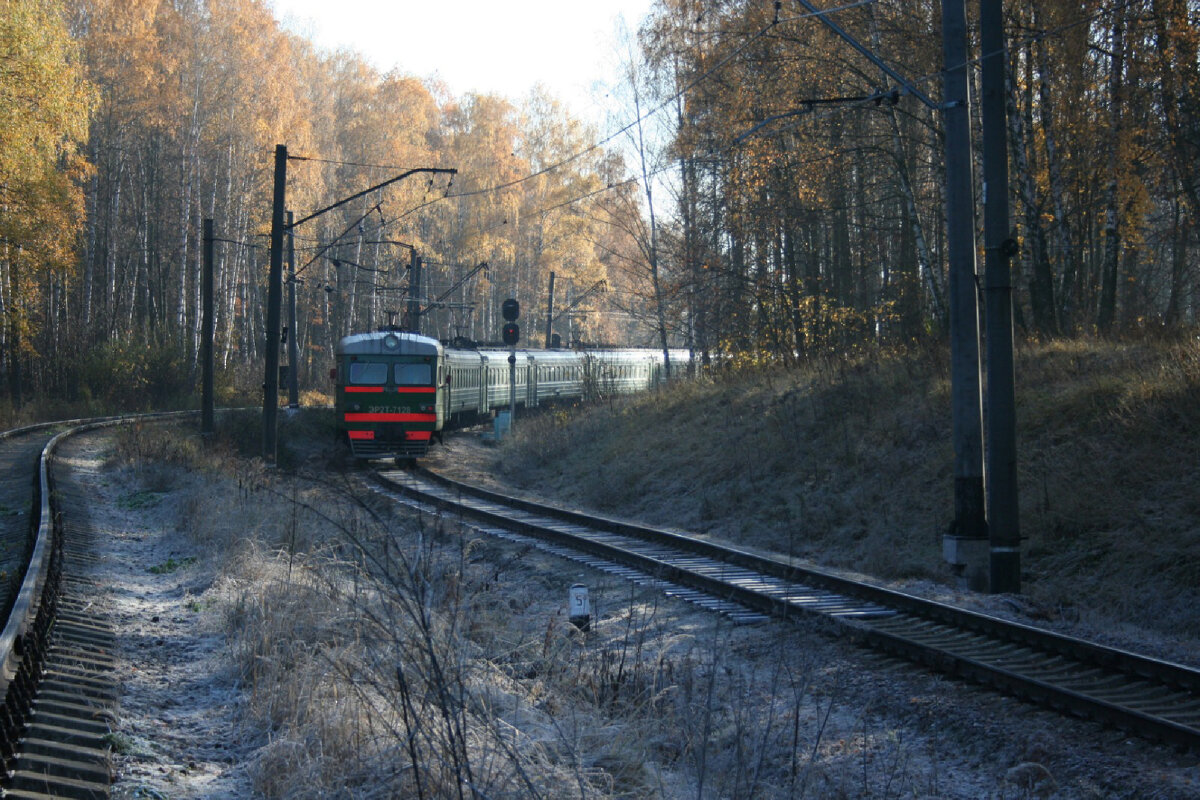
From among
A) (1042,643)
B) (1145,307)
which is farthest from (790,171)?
(1042,643)

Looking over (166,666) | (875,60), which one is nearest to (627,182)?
(875,60)

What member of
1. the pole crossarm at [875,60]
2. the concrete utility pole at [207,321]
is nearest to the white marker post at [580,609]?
the pole crossarm at [875,60]

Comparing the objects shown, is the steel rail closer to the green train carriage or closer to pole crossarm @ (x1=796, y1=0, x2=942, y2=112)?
pole crossarm @ (x1=796, y1=0, x2=942, y2=112)

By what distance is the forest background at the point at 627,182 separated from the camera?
15078 millimetres

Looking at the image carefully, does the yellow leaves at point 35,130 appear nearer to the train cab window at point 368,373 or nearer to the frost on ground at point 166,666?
the train cab window at point 368,373

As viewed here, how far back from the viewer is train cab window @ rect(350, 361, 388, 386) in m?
21.2

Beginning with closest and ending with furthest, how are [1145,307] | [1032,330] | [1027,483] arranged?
[1027,483], [1032,330], [1145,307]

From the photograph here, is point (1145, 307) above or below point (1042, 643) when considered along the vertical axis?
above

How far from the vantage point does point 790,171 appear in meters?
18.7

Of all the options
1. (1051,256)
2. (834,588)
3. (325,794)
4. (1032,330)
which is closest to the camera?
(325,794)

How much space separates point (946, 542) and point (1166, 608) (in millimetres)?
1798

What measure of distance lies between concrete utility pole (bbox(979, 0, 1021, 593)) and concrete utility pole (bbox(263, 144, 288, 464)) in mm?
12586

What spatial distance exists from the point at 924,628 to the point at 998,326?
3068 millimetres

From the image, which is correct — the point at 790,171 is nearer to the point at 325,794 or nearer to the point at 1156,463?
the point at 1156,463
